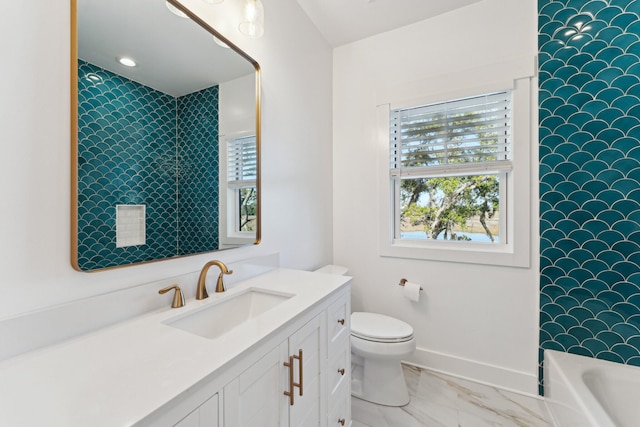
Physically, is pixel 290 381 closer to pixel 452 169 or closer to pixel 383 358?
pixel 383 358

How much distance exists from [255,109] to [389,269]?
1556 mm

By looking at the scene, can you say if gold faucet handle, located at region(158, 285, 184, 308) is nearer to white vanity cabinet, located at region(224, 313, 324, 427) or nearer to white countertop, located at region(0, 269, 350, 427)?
white countertop, located at region(0, 269, 350, 427)

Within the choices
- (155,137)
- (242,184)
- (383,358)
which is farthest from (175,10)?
(383,358)

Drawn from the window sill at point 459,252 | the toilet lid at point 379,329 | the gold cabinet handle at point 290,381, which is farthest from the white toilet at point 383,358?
the gold cabinet handle at point 290,381

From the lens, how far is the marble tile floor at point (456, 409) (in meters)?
1.52

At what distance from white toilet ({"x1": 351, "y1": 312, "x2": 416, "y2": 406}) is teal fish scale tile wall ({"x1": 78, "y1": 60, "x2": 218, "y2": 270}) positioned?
112 centimetres

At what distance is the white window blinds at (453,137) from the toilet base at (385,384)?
4.55ft

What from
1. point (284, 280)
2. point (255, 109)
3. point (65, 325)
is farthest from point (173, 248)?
point (255, 109)

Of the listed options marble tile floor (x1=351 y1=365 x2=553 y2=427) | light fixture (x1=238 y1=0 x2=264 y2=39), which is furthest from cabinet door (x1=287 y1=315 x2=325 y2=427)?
light fixture (x1=238 y1=0 x2=264 y2=39)

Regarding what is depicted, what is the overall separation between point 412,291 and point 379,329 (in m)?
0.45

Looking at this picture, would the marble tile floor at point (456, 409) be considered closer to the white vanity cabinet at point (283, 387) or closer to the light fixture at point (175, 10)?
the white vanity cabinet at point (283, 387)

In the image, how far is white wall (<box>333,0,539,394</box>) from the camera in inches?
70.1

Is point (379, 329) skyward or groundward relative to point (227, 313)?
groundward

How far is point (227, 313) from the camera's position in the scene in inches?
43.4
